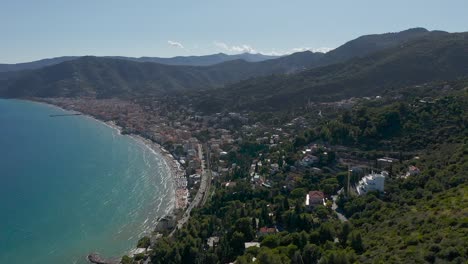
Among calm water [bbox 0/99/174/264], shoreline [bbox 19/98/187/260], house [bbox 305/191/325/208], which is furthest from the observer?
shoreline [bbox 19/98/187/260]

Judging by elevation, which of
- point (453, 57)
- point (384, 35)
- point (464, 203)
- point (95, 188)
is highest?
point (384, 35)

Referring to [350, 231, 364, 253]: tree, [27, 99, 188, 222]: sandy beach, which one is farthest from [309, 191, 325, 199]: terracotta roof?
[27, 99, 188, 222]: sandy beach

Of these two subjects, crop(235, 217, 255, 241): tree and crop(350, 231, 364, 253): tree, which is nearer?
crop(350, 231, 364, 253): tree

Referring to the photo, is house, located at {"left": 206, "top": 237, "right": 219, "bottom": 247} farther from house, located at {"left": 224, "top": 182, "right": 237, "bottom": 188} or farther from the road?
house, located at {"left": 224, "top": 182, "right": 237, "bottom": 188}

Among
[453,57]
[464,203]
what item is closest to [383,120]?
[464,203]

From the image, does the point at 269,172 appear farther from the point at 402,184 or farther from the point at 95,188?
the point at 95,188

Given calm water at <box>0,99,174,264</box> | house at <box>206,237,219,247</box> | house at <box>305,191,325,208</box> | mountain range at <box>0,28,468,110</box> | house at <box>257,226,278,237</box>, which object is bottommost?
calm water at <box>0,99,174,264</box>

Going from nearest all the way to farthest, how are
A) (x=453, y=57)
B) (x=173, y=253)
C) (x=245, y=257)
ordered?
(x=245, y=257) < (x=173, y=253) < (x=453, y=57)
